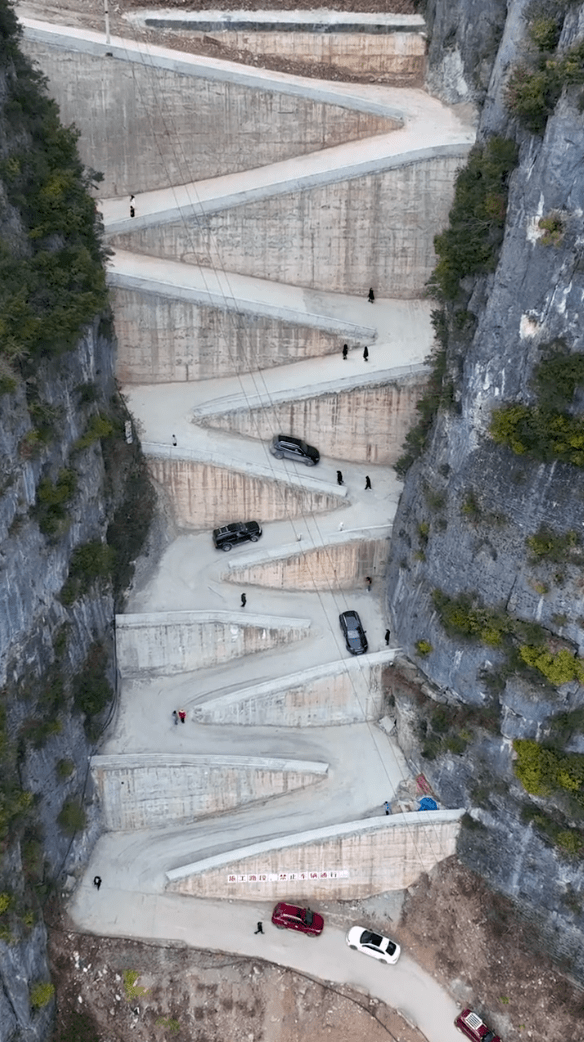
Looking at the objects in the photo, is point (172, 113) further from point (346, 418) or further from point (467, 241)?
point (467, 241)

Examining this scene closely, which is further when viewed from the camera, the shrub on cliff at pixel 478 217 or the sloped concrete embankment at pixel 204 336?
the sloped concrete embankment at pixel 204 336

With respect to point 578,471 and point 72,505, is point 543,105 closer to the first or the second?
point 578,471

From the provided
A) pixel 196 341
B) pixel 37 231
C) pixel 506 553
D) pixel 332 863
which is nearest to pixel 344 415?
pixel 196 341

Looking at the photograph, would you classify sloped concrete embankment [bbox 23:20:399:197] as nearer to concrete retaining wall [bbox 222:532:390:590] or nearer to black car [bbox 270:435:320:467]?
black car [bbox 270:435:320:467]

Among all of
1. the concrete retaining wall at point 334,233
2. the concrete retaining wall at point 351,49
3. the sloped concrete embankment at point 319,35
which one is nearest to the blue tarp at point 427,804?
the concrete retaining wall at point 334,233

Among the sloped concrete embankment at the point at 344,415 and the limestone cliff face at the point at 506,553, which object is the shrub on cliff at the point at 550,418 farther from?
the sloped concrete embankment at the point at 344,415

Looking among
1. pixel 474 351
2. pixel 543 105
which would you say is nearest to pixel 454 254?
pixel 474 351
